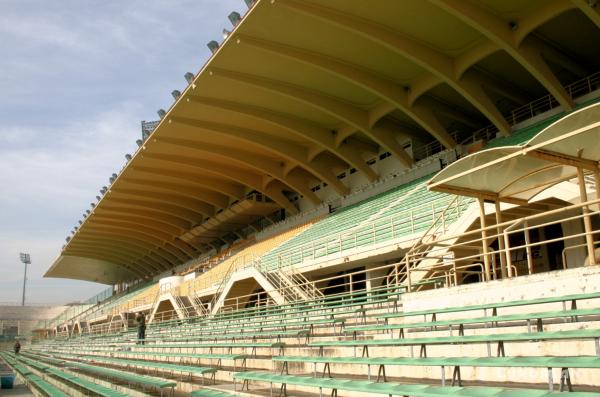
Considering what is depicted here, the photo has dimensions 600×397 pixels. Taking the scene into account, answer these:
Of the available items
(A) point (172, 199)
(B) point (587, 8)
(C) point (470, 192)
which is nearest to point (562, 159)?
(C) point (470, 192)

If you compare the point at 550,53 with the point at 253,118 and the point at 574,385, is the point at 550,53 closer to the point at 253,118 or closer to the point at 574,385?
the point at 253,118

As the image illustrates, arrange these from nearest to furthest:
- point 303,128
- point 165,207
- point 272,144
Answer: point 303,128, point 272,144, point 165,207

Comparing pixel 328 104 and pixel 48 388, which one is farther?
pixel 328 104

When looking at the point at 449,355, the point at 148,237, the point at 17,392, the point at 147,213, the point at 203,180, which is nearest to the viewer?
the point at 449,355

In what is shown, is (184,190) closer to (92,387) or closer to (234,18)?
(234,18)

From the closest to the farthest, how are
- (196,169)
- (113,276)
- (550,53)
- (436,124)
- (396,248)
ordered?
(396,248) → (550,53) → (436,124) → (196,169) → (113,276)

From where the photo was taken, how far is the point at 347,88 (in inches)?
859

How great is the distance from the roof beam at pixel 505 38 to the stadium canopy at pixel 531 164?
676 cm

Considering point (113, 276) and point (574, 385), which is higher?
point (113, 276)

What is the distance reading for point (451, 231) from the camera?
13234 mm

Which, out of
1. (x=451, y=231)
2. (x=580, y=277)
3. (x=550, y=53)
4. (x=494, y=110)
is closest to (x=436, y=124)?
(x=494, y=110)

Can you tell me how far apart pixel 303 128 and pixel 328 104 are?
8.44 ft

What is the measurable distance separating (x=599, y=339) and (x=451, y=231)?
7.49m

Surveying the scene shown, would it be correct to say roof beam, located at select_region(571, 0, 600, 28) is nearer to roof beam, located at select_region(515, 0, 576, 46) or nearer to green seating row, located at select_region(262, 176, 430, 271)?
roof beam, located at select_region(515, 0, 576, 46)
